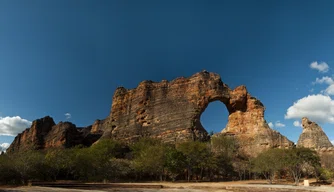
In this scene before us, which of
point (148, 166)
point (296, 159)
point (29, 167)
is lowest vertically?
point (29, 167)

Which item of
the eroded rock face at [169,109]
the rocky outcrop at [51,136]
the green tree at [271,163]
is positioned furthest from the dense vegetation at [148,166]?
the rocky outcrop at [51,136]

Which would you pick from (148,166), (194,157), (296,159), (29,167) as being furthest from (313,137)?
(29,167)

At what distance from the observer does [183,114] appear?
72.6 m

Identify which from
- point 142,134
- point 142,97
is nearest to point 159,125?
point 142,134

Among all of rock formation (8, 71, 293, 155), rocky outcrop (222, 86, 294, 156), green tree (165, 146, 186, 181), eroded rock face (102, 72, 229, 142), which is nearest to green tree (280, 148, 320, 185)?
green tree (165, 146, 186, 181)

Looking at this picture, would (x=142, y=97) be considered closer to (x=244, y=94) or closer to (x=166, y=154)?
(x=244, y=94)

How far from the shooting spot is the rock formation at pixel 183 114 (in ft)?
230

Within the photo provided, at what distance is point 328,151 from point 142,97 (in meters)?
50.7

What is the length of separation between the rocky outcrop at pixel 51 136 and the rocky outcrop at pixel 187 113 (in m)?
14.1

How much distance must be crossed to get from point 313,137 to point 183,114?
3499 cm

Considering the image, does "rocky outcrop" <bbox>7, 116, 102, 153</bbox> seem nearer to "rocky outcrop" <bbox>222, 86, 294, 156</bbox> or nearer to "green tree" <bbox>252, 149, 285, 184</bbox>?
"rocky outcrop" <bbox>222, 86, 294, 156</bbox>

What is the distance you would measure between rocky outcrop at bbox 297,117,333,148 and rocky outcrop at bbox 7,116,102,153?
64.1m

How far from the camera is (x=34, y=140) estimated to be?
309ft

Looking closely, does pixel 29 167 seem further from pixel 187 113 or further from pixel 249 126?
pixel 249 126
